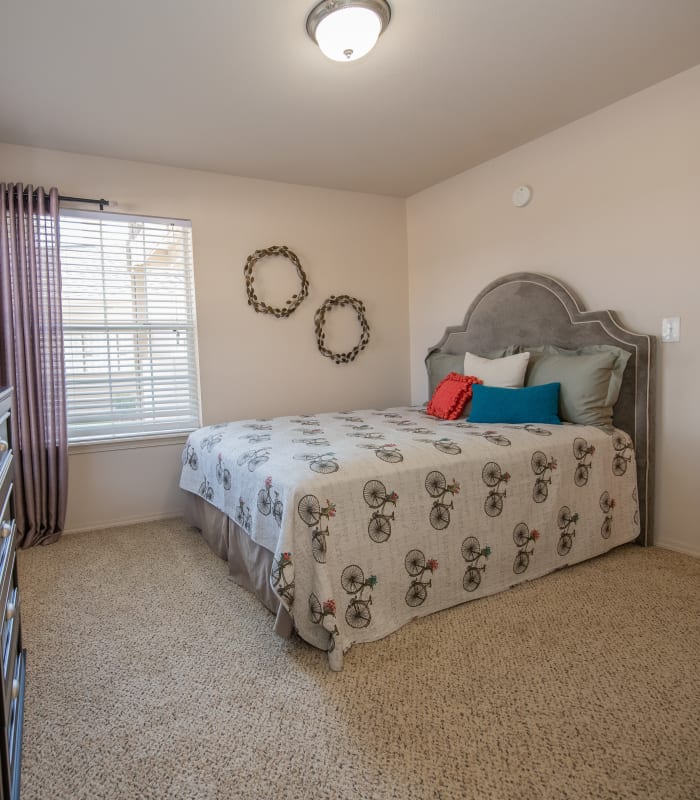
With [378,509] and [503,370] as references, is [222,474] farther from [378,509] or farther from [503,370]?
[503,370]

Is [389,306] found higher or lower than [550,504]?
higher

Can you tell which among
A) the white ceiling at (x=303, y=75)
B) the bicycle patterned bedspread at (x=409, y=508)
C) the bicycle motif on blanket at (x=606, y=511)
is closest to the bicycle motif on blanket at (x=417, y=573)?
the bicycle patterned bedspread at (x=409, y=508)

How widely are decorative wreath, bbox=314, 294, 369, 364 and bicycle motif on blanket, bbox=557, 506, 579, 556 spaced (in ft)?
7.09

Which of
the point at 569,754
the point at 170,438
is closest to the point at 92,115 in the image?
the point at 170,438

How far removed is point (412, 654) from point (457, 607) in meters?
0.39

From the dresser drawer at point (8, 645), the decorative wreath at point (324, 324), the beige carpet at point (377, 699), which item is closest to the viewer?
the dresser drawer at point (8, 645)

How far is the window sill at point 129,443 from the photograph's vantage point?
3.24 m

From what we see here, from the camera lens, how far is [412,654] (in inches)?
72.6

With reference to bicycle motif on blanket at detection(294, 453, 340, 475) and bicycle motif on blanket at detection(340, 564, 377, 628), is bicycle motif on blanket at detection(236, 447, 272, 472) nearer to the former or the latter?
bicycle motif on blanket at detection(294, 453, 340, 475)

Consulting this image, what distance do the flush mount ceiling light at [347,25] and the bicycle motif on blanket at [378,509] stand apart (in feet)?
5.49

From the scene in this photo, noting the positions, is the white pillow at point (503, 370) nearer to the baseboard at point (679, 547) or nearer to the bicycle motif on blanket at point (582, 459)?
the bicycle motif on blanket at point (582, 459)

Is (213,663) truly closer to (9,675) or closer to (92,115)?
(9,675)

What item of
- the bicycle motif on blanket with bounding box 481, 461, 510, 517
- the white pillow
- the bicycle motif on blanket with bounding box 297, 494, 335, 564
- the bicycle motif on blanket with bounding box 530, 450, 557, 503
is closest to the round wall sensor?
the white pillow

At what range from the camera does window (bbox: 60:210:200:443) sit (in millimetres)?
3266
